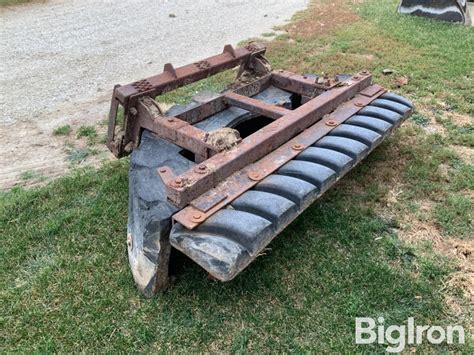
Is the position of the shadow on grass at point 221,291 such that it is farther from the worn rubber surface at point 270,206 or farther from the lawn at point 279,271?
the worn rubber surface at point 270,206

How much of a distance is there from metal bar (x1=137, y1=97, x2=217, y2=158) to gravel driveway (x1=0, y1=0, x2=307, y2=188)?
4.40 ft

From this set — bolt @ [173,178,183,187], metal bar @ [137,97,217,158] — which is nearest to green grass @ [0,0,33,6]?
metal bar @ [137,97,217,158]

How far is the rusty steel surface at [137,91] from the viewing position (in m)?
3.30

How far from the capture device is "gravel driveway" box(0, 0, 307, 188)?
4953 mm

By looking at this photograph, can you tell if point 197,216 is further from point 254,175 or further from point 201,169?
point 254,175

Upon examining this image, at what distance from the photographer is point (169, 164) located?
297 cm

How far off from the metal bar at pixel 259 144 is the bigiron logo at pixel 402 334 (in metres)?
1.06

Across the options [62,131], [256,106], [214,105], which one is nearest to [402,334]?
[256,106]

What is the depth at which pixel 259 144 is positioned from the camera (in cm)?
281

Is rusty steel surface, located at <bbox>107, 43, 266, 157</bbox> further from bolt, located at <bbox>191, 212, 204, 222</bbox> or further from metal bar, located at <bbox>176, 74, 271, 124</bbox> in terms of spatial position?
bolt, located at <bbox>191, 212, 204, 222</bbox>

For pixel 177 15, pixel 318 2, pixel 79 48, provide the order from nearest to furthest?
pixel 79 48, pixel 177 15, pixel 318 2

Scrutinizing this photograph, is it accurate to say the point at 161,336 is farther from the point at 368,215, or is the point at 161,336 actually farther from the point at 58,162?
the point at 58,162

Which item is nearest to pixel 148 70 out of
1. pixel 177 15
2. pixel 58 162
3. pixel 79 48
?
pixel 79 48

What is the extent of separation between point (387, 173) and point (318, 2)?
7.16m
